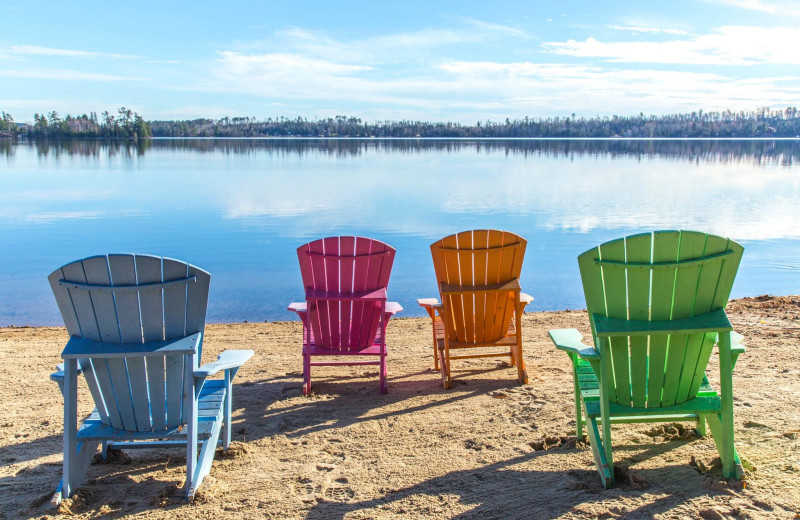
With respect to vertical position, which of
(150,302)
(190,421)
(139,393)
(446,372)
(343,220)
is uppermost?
(150,302)

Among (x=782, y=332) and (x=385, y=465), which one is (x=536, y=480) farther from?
(x=782, y=332)

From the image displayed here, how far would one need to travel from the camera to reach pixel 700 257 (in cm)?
332

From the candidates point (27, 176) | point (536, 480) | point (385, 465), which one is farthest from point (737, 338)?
point (27, 176)

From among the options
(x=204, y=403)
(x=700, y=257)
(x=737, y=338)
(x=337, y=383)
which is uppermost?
(x=700, y=257)

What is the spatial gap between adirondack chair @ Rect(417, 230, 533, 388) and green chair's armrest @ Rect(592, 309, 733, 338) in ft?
5.60

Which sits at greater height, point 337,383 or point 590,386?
point 590,386

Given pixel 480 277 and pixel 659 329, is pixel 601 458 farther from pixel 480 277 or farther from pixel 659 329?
pixel 480 277

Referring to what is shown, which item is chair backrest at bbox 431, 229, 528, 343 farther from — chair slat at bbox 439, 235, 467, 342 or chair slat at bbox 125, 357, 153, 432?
chair slat at bbox 125, 357, 153, 432

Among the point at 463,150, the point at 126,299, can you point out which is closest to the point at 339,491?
the point at 126,299

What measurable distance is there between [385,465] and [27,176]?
3284 centimetres

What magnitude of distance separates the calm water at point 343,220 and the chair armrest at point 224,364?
5399mm

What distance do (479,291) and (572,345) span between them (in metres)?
1.52

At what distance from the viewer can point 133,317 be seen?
3.29m

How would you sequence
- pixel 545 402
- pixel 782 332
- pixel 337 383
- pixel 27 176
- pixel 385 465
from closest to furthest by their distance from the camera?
1. pixel 385 465
2. pixel 545 402
3. pixel 337 383
4. pixel 782 332
5. pixel 27 176
